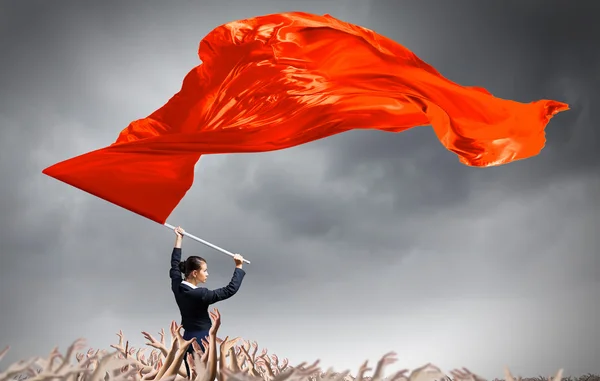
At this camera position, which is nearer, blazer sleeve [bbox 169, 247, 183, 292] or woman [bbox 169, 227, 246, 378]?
woman [bbox 169, 227, 246, 378]

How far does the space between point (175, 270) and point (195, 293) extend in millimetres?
444

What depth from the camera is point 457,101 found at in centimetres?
820

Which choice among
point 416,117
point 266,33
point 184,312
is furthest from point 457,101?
point 184,312

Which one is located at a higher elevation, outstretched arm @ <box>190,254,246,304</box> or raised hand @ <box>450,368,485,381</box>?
outstretched arm @ <box>190,254,246,304</box>

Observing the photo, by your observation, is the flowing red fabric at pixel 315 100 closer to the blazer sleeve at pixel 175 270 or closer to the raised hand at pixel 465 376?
the blazer sleeve at pixel 175 270

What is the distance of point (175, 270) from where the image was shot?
5848 mm

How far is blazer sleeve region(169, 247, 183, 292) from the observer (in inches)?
227

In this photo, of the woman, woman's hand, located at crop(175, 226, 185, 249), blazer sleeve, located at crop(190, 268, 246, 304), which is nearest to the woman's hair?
the woman

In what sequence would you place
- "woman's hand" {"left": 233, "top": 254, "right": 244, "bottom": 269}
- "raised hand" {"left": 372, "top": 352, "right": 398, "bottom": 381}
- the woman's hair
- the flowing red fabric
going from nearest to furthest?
1. "raised hand" {"left": 372, "top": 352, "right": 398, "bottom": 381}
2. the woman's hair
3. "woman's hand" {"left": 233, "top": 254, "right": 244, "bottom": 269}
4. the flowing red fabric

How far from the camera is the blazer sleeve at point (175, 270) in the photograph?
19.0 feet

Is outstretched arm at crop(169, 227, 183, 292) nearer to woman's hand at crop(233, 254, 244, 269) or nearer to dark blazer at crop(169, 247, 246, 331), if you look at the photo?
dark blazer at crop(169, 247, 246, 331)

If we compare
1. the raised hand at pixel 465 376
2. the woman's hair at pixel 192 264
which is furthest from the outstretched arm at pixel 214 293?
the raised hand at pixel 465 376

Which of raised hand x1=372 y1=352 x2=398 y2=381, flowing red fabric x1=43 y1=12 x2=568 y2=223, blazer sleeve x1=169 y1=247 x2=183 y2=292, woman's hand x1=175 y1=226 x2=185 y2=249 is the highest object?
flowing red fabric x1=43 y1=12 x2=568 y2=223

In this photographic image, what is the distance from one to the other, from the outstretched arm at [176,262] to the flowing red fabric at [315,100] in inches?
50.7
